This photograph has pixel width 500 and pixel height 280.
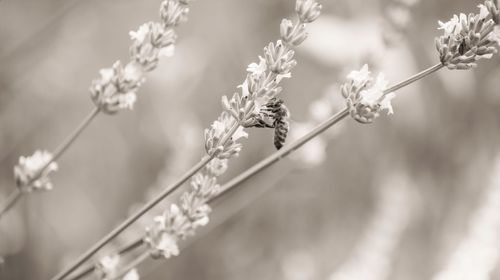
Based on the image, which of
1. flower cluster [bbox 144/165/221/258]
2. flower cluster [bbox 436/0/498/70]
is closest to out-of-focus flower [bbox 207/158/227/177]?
flower cluster [bbox 144/165/221/258]

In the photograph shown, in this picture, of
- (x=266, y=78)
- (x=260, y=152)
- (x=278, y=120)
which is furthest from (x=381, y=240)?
(x=266, y=78)

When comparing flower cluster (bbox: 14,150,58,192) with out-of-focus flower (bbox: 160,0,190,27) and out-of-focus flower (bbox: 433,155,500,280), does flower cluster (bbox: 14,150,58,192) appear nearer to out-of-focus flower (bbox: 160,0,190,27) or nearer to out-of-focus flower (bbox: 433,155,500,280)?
out-of-focus flower (bbox: 160,0,190,27)

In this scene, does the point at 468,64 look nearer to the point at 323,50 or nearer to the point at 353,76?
the point at 353,76

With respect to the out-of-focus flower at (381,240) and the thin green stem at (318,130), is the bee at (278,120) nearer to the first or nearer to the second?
the thin green stem at (318,130)

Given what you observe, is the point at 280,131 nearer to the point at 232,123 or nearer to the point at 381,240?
the point at 232,123

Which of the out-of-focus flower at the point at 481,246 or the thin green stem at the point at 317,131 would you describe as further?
the out-of-focus flower at the point at 481,246

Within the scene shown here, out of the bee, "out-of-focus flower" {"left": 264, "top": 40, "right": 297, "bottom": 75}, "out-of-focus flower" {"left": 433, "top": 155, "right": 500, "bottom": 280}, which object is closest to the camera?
"out-of-focus flower" {"left": 264, "top": 40, "right": 297, "bottom": 75}

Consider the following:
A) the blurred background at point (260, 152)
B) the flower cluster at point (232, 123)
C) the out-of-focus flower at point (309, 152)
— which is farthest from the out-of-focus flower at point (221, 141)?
the blurred background at point (260, 152)
